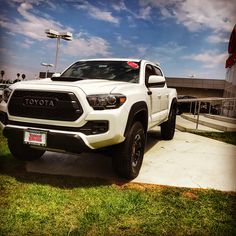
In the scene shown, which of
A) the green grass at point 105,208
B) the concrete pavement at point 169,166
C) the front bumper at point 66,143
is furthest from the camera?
the concrete pavement at point 169,166

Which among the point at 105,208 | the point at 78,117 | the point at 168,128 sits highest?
the point at 78,117

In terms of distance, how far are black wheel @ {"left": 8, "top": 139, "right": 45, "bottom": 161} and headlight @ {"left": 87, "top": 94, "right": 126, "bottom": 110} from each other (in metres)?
1.48

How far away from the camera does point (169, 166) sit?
16.5ft

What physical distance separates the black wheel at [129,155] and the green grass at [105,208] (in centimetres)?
19

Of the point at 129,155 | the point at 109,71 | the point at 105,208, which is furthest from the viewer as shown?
the point at 109,71

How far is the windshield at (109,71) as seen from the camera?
16.4ft

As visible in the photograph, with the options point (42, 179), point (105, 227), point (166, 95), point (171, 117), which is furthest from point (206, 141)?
point (105, 227)

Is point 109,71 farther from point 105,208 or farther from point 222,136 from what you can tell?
point 222,136

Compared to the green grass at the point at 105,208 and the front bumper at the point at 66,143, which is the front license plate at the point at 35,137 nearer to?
the front bumper at the point at 66,143

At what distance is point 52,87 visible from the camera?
385 centimetres

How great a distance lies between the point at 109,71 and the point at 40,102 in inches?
63.3

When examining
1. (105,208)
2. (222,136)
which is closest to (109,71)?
(105,208)

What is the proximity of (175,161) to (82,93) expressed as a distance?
2415 millimetres

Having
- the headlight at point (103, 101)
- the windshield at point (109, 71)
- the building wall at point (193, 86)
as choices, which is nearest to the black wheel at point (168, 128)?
the windshield at point (109, 71)
